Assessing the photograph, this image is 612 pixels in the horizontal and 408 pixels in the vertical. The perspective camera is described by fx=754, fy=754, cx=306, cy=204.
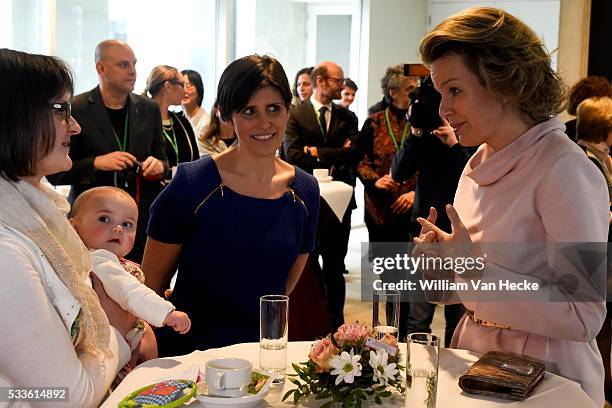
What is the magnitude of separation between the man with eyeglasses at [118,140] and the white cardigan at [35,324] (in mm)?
2626

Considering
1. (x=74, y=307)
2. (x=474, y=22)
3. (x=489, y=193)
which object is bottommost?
(x=74, y=307)

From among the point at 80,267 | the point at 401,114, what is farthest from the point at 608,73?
the point at 80,267

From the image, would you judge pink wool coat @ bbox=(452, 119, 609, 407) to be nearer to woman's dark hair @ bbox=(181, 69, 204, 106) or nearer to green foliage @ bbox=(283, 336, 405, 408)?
green foliage @ bbox=(283, 336, 405, 408)

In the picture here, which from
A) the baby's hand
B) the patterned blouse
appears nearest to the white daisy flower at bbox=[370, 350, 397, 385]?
the baby's hand

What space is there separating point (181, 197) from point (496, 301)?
3.48ft

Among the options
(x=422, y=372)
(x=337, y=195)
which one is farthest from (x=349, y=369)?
(x=337, y=195)

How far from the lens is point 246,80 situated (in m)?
2.43

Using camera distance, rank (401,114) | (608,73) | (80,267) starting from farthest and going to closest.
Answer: (608,73)
(401,114)
(80,267)

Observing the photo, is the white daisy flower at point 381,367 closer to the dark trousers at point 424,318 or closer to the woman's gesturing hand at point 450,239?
the woman's gesturing hand at point 450,239

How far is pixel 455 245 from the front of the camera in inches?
77.5

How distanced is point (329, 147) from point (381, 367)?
169 inches

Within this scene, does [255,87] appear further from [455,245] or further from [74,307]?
[74,307]

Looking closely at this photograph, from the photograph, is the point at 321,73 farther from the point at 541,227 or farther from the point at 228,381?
the point at 228,381

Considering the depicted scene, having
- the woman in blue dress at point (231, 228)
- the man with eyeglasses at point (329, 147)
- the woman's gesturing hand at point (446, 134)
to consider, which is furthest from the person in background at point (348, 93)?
the woman in blue dress at point (231, 228)
